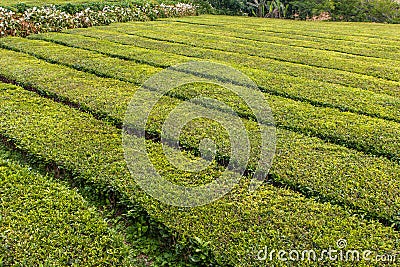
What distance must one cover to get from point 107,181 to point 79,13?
983 centimetres

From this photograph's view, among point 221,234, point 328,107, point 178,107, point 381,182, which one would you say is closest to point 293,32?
point 328,107

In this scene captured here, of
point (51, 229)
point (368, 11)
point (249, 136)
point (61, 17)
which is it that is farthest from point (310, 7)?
point (51, 229)

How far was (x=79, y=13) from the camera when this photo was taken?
11.9 metres

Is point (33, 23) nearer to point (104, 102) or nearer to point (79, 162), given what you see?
point (104, 102)

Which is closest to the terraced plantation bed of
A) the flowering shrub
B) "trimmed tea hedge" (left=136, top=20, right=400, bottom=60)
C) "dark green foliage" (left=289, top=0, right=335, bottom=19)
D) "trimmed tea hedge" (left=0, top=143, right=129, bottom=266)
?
"trimmed tea hedge" (left=0, top=143, right=129, bottom=266)

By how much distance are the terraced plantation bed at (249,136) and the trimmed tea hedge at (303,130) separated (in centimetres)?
1

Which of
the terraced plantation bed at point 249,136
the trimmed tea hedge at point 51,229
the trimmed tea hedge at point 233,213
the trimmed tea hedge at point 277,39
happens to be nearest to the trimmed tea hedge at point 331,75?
the terraced plantation bed at point 249,136

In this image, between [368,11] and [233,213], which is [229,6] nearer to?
[368,11]

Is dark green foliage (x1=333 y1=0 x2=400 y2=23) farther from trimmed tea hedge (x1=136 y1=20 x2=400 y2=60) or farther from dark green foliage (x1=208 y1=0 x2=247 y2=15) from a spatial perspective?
trimmed tea hedge (x1=136 y1=20 x2=400 y2=60)

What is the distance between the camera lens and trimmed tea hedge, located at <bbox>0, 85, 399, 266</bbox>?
9.45 feet

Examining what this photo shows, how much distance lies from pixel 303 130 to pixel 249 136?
77 cm

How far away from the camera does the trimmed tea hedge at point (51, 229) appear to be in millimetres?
2752

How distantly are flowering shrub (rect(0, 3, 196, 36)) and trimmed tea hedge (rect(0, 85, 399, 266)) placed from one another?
22.8ft

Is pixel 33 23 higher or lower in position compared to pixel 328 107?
higher
